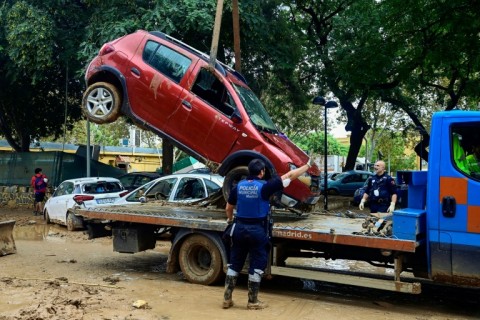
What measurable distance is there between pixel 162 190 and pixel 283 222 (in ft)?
13.3

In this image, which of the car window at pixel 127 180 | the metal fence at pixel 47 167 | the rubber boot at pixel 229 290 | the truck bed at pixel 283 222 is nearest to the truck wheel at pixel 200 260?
the truck bed at pixel 283 222

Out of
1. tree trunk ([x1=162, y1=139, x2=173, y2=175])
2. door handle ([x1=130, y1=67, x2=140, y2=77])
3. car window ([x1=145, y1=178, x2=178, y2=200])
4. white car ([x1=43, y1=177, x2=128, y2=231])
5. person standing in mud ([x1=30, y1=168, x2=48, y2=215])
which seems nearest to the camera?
door handle ([x1=130, y1=67, x2=140, y2=77])

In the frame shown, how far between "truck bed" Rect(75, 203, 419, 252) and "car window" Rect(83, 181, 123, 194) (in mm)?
5448

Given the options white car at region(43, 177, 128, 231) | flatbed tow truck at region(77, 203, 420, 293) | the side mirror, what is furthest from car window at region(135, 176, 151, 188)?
the side mirror

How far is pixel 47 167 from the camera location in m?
21.6

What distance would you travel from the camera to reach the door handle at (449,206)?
5.86 metres

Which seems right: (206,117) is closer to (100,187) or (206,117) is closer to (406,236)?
(406,236)

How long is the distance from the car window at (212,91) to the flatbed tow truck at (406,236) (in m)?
1.83

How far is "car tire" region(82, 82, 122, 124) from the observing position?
8797 mm

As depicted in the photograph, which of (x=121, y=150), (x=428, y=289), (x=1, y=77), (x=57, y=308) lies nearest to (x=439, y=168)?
(x=428, y=289)

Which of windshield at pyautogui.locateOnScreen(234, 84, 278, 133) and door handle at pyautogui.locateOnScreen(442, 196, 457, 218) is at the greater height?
windshield at pyautogui.locateOnScreen(234, 84, 278, 133)

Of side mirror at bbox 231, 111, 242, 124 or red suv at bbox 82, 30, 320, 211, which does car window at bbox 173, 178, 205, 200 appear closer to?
red suv at bbox 82, 30, 320, 211

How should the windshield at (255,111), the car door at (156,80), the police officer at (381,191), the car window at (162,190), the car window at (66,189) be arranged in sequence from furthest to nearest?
the car window at (66,189), the car window at (162,190), the car door at (156,80), the windshield at (255,111), the police officer at (381,191)

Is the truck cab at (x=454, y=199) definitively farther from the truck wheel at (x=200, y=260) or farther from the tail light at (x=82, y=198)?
the tail light at (x=82, y=198)
